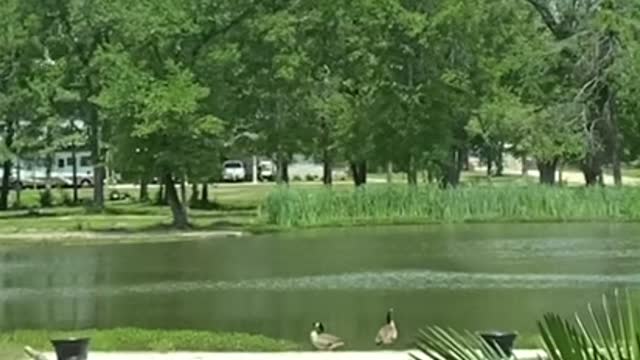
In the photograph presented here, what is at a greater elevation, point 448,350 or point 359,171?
point 359,171

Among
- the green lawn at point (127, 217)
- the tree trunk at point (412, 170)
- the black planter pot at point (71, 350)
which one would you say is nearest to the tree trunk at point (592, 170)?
the green lawn at point (127, 217)

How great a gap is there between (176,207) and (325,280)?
66.5 ft

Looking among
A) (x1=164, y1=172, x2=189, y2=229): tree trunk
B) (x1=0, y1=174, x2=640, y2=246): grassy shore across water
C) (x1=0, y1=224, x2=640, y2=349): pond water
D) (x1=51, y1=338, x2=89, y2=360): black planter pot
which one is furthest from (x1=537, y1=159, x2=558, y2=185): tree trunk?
(x1=51, y1=338, x2=89, y2=360): black planter pot

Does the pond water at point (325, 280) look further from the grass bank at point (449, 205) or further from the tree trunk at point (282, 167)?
Result: the tree trunk at point (282, 167)

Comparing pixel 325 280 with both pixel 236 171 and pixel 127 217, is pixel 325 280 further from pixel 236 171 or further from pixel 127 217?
pixel 236 171

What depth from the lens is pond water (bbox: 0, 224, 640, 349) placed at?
21.5 m

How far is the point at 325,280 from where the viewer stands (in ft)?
92.3

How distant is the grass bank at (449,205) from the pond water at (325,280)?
3782mm

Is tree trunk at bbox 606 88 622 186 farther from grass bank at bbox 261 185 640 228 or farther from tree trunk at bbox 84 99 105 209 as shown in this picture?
tree trunk at bbox 84 99 105 209

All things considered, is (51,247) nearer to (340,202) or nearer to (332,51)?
(340,202)

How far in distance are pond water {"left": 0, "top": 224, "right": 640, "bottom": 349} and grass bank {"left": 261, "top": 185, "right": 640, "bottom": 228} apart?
3.78 meters

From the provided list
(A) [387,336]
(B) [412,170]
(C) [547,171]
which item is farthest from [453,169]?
(A) [387,336]

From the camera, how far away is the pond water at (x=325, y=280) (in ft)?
70.7

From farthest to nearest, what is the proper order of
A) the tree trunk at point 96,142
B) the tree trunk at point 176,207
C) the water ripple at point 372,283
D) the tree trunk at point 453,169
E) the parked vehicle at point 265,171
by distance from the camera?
the parked vehicle at point 265,171
the tree trunk at point 453,169
the tree trunk at point 96,142
the tree trunk at point 176,207
the water ripple at point 372,283
